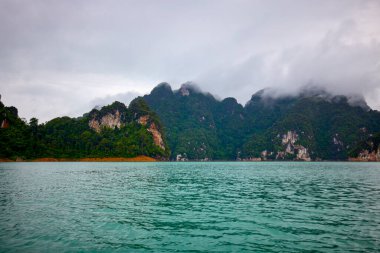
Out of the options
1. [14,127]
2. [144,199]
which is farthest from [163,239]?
[14,127]

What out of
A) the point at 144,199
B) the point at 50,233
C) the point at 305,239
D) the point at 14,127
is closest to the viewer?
the point at 305,239

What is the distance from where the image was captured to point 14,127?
648 feet

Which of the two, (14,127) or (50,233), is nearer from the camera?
(50,233)

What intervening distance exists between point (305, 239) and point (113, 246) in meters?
11.5

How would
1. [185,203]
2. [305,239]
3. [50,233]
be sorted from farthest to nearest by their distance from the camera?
[185,203] → [50,233] → [305,239]

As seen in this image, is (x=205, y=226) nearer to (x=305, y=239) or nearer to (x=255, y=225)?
(x=255, y=225)

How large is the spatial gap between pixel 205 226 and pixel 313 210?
476 inches

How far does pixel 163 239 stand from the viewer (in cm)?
1658

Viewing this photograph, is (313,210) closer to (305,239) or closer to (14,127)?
(305,239)

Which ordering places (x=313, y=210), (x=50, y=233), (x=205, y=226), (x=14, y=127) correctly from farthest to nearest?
(x=14, y=127) → (x=313, y=210) → (x=205, y=226) → (x=50, y=233)

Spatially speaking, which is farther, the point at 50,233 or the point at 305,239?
the point at 50,233

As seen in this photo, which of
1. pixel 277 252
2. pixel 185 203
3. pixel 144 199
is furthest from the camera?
pixel 144 199

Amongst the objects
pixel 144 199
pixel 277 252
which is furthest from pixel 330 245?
pixel 144 199

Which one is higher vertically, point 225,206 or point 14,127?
point 14,127
